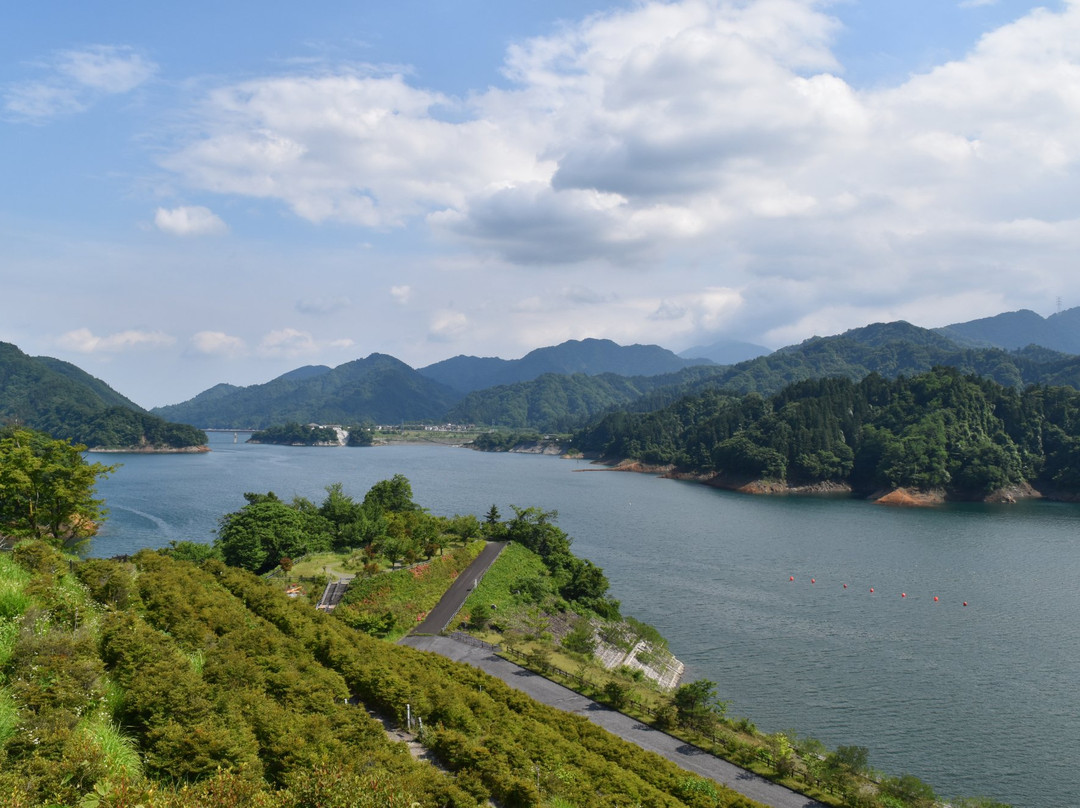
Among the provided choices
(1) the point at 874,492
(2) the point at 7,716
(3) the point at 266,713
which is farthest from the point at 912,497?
(2) the point at 7,716

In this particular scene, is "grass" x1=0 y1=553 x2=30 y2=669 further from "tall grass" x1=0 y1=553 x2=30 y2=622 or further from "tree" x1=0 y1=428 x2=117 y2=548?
"tree" x1=0 y1=428 x2=117 y2=548

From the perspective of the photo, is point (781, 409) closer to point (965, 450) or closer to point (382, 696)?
point (965, 450)

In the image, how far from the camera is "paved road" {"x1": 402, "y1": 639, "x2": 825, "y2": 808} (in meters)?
23.3

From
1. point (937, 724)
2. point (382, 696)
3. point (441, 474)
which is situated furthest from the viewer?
point (441, 474)

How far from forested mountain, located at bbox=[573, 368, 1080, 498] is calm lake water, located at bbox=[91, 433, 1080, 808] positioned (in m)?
11.8

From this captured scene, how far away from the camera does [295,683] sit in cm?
1755

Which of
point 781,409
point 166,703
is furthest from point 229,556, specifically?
point 781,409

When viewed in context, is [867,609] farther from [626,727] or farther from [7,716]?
[7,716]

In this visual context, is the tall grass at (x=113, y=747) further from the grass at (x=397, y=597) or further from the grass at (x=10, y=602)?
the grass at (x=397, y=597)

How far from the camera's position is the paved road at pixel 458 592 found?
38281 mm

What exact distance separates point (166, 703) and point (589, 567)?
40.5m

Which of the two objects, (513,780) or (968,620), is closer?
(513,780)

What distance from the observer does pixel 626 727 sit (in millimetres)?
27156

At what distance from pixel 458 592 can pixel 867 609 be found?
3062 cm
